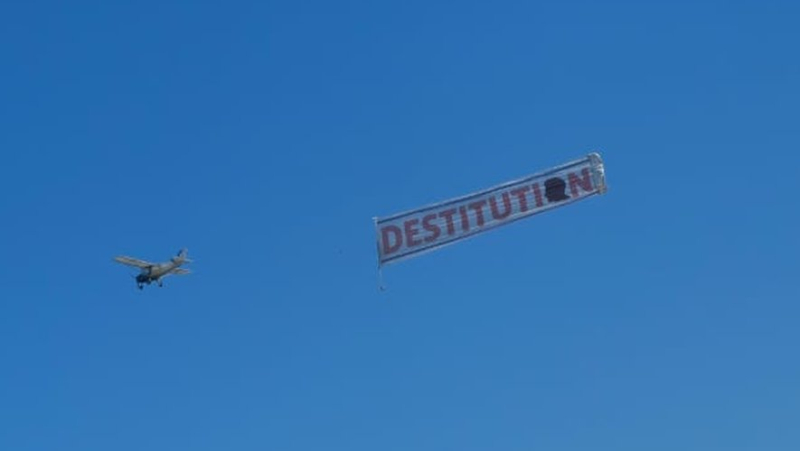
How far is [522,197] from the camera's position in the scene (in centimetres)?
7206

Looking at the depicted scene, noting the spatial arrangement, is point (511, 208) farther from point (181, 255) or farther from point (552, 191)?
point (181, 255)

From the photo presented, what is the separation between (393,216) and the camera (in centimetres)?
7281

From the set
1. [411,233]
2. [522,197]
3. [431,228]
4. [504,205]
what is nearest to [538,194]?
[522,197]

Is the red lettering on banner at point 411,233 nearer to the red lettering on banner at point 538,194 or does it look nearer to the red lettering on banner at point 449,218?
the red lettering on banner at point 449,218

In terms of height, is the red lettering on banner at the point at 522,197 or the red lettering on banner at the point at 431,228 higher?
the red lettering on banner at the point at 522,197

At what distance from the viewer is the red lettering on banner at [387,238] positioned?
237 feet

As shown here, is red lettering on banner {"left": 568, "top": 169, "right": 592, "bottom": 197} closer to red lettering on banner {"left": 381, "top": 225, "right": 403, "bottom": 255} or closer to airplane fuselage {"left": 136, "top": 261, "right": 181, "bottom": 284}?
red lettering on banner {"left": 381, "top": 225, "right": 403, "bottom": 255}

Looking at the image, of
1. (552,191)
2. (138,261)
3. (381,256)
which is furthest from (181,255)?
(552,191)

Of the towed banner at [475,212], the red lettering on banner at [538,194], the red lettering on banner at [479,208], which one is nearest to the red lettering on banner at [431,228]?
the towed banner at [475,212]

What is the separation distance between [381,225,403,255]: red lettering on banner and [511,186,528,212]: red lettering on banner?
784 cm

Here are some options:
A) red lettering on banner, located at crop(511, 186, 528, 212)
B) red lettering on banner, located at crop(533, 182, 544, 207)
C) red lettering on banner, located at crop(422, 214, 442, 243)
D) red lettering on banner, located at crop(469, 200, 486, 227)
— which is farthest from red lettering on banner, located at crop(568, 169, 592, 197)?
red lettering on banner, located at crop(422, 214, 442, 243)

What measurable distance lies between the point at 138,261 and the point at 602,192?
163ft

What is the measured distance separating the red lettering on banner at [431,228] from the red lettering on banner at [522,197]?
5.41 meters

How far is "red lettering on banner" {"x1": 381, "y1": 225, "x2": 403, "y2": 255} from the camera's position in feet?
237
